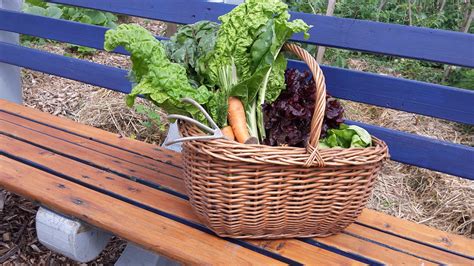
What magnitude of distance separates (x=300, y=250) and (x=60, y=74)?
2.00 m

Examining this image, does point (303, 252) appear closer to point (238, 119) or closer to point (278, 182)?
point (278, 182)

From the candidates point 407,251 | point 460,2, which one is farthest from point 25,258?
point 460,2

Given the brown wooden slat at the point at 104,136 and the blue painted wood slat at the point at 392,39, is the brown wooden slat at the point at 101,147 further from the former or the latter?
the blue painted wood slat at the point at 392,39

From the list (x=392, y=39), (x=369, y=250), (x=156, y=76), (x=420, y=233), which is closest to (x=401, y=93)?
(x=392, y=39)

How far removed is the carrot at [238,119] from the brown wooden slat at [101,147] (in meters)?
0.54

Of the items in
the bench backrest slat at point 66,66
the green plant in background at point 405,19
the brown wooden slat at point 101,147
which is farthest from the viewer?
the green plant in background at point 405,19

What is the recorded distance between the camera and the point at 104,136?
210 centimetres

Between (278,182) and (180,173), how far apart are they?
67 cm

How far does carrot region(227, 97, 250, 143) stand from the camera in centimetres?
132

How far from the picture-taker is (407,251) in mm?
1397

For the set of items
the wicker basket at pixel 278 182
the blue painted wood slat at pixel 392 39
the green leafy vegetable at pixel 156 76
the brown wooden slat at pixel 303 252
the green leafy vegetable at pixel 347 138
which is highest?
the blue painted wood slat at pixel 392 39

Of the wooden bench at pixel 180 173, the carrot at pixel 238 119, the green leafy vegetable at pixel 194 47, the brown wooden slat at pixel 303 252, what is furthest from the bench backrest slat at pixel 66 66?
the brown wooden slat at pixel 303 252

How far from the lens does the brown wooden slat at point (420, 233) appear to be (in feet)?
4.79

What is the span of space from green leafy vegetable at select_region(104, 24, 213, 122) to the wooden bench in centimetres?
35
